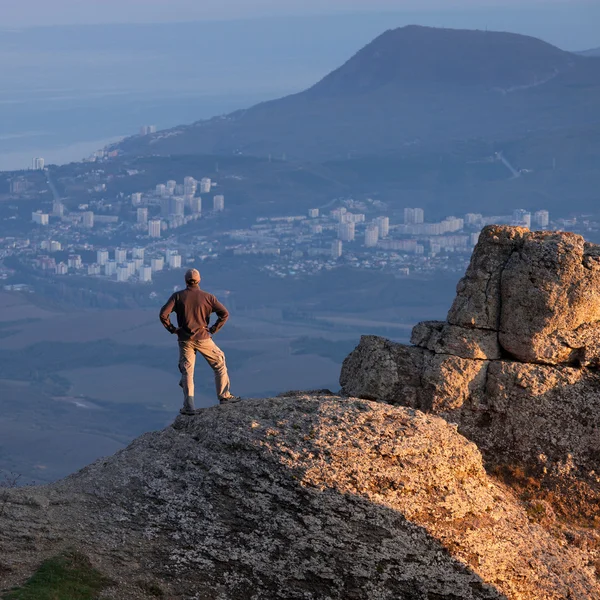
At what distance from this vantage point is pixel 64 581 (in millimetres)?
12695

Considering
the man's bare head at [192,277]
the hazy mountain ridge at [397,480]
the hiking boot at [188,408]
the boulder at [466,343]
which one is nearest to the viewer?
the hazy mountain ridge at [397,480]

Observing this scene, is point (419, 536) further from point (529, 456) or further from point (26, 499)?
point (26, 499)

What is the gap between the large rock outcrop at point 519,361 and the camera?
16234mm

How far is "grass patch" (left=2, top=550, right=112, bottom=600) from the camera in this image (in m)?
12.4

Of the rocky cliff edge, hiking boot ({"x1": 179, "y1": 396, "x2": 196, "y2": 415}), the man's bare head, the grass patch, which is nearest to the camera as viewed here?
the grass patch

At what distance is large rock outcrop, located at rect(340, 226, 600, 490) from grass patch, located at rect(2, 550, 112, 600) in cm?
534

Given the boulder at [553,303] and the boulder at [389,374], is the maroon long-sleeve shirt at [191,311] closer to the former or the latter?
the boulder at [389,374]

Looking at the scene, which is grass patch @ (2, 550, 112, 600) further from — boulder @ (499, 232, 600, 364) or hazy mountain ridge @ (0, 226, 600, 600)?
boulder @ (499, 232, 600, 364)

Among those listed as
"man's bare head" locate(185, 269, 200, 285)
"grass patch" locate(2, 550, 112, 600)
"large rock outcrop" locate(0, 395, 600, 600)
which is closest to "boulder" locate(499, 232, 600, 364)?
"large rock outcrop" locate(0, 395, 600, 600)

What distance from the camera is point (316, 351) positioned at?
6240 inches

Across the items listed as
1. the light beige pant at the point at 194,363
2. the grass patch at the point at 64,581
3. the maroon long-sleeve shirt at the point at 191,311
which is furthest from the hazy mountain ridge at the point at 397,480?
the maroon long-sleeve shirt at the point at 191,311

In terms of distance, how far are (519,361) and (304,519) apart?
4.52 metres

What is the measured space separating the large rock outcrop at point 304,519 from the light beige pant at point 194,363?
1.71m

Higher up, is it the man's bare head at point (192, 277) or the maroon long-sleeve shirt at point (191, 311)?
the man's bare head at point (192, 277)
